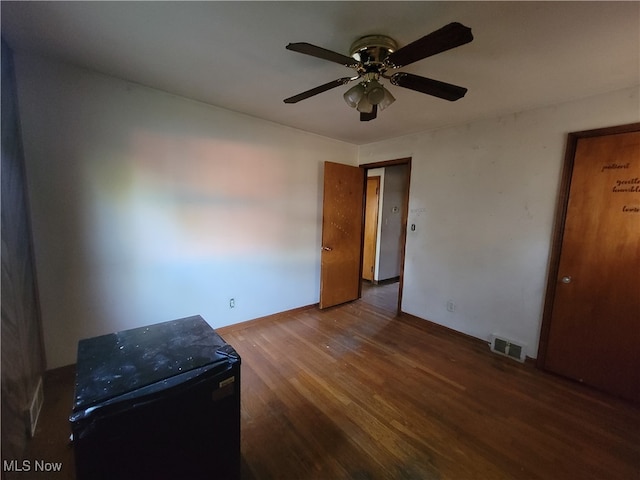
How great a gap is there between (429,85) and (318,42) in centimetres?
69

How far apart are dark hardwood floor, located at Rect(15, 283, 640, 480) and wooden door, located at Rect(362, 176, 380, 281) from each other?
7.89 feet

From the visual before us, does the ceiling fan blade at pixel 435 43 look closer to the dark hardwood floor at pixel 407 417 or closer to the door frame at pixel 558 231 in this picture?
the door frame at pixel 558 231

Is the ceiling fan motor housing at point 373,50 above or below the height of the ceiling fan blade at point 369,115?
above

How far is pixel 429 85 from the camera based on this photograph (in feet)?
4.81

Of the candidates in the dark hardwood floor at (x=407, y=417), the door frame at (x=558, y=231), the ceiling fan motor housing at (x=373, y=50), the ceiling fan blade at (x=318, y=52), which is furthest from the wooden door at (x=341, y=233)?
the door frame at (x=558, y=231)

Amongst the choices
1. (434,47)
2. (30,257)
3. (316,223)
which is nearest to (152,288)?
(30,257)

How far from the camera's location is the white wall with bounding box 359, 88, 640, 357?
2268mm

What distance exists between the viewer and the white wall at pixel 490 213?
2268 mm

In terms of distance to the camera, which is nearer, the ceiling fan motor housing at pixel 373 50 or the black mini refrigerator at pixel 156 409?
the black mini refrigerator at pixel 156 409

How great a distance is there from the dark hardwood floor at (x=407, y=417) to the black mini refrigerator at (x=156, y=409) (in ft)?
1.58

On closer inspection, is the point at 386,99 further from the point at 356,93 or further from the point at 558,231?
the point at 558,231

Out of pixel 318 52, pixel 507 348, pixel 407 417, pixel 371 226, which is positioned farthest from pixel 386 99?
pixel 371 226

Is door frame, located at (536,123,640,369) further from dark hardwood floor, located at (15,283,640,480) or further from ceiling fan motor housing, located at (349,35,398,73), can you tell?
ceiling fan motor housing, located at (349,35,398,73)

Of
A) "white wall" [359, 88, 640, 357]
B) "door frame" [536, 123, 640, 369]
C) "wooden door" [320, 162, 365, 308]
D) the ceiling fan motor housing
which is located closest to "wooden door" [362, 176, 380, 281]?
"wooden door" [320, 162, 365, 308]
